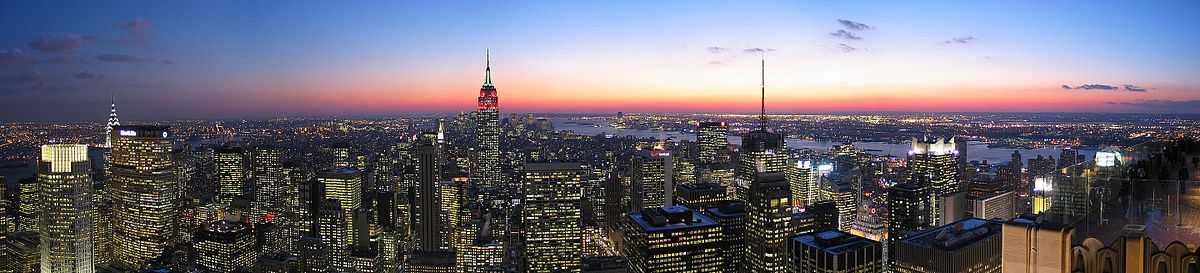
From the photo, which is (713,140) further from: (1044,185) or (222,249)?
(1044,185)

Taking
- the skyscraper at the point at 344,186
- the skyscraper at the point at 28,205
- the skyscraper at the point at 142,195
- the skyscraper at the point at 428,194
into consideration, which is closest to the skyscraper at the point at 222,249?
the skyscraper at the point at 142,195

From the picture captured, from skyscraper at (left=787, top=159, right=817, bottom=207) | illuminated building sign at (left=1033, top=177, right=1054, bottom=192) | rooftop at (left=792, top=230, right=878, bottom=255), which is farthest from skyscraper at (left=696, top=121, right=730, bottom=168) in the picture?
illuminated building sign at (left=1033, top=177, right=1054, bottom=192)

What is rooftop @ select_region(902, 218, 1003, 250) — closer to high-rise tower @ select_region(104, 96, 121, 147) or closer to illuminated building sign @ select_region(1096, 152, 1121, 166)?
illuminated building sign @ select_region(1096, 152, 1121, 166)

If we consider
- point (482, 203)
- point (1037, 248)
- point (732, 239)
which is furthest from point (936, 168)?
point (1037, 248)

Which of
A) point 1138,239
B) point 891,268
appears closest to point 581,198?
point 891,268

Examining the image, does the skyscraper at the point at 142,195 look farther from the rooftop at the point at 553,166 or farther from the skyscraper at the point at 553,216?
the rooftop at the point at 553,166

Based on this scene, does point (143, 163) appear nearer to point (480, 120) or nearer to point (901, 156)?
point (480, 120)
